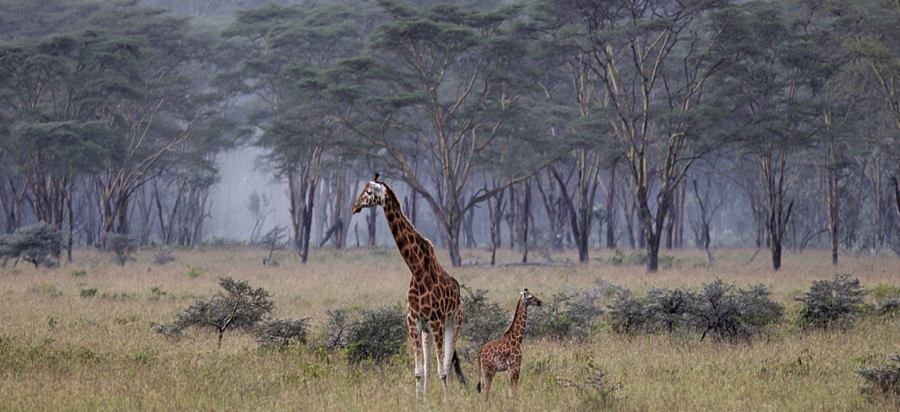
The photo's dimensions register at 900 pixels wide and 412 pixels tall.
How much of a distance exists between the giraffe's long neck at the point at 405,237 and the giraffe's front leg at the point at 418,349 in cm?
44

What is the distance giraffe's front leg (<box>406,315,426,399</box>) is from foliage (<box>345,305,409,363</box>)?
2.59 m

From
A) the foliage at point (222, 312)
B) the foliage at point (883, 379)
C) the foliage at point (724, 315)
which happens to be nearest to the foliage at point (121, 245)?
the foliage at point (222, 312)

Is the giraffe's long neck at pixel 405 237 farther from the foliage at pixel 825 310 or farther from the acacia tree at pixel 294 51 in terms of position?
the acacia tree at pixel 294 51

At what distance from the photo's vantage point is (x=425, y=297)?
Answer: 21.2ft

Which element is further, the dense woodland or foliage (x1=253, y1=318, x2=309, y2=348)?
the dense woodland

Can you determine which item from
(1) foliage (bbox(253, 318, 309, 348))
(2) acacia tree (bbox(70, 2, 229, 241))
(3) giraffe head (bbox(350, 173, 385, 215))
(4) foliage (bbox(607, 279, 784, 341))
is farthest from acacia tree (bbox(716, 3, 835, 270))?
(2) acacia tree (bbox(70, 2, 229, 241))

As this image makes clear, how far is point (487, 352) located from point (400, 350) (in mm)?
3146

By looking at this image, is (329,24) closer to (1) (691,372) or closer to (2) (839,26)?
(2) (839,26)

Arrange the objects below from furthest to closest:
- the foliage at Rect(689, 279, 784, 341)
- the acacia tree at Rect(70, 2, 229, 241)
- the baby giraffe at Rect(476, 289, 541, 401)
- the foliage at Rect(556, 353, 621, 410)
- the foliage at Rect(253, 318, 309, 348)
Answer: the acacia tree at Rect(70, 2, 229, 241)
the foliage at Rect(689, 279, 784, 341)
the foliage at Rect(253, 318, 309, 348)
the foliage at Rect(556, 353, 621, 410)
the baby giraffe at Rect(476, 289, 541, 401)

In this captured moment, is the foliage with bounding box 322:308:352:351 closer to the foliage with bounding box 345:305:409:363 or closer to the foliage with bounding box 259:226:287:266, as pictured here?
the foliage with bounding box 345:305:409:363

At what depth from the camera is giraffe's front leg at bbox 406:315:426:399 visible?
6.54 metres

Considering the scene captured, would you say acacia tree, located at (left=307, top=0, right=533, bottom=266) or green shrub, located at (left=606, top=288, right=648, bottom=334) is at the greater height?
acacia tree, located at (left=307, top=0, right=533, bottom=266)

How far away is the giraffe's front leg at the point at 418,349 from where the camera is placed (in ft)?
21.5

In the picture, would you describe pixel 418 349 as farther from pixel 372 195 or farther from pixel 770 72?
pixel 770 72
